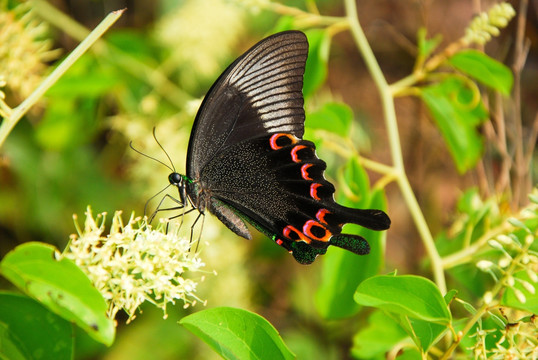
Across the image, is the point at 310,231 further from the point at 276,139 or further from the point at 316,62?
the point at 316,62

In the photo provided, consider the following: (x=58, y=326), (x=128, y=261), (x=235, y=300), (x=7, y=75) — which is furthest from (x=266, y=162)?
(x=235, y=300)

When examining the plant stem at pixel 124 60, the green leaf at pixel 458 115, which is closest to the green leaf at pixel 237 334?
the green leaf at pixel 458 115

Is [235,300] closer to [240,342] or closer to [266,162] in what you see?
[266,162]

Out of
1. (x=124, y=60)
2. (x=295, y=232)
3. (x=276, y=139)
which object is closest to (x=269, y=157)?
(x=276, y=139)

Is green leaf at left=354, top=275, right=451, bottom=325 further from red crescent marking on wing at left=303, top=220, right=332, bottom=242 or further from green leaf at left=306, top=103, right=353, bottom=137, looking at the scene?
green leaf at left=306, top=103, right=353, bottom=137

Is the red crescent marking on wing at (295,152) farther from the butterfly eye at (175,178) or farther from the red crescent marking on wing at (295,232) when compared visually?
the butterfly eye at (175,178)

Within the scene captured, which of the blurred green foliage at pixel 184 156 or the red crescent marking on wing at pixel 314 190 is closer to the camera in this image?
the red crescent marking on wing at pixel 314 190
